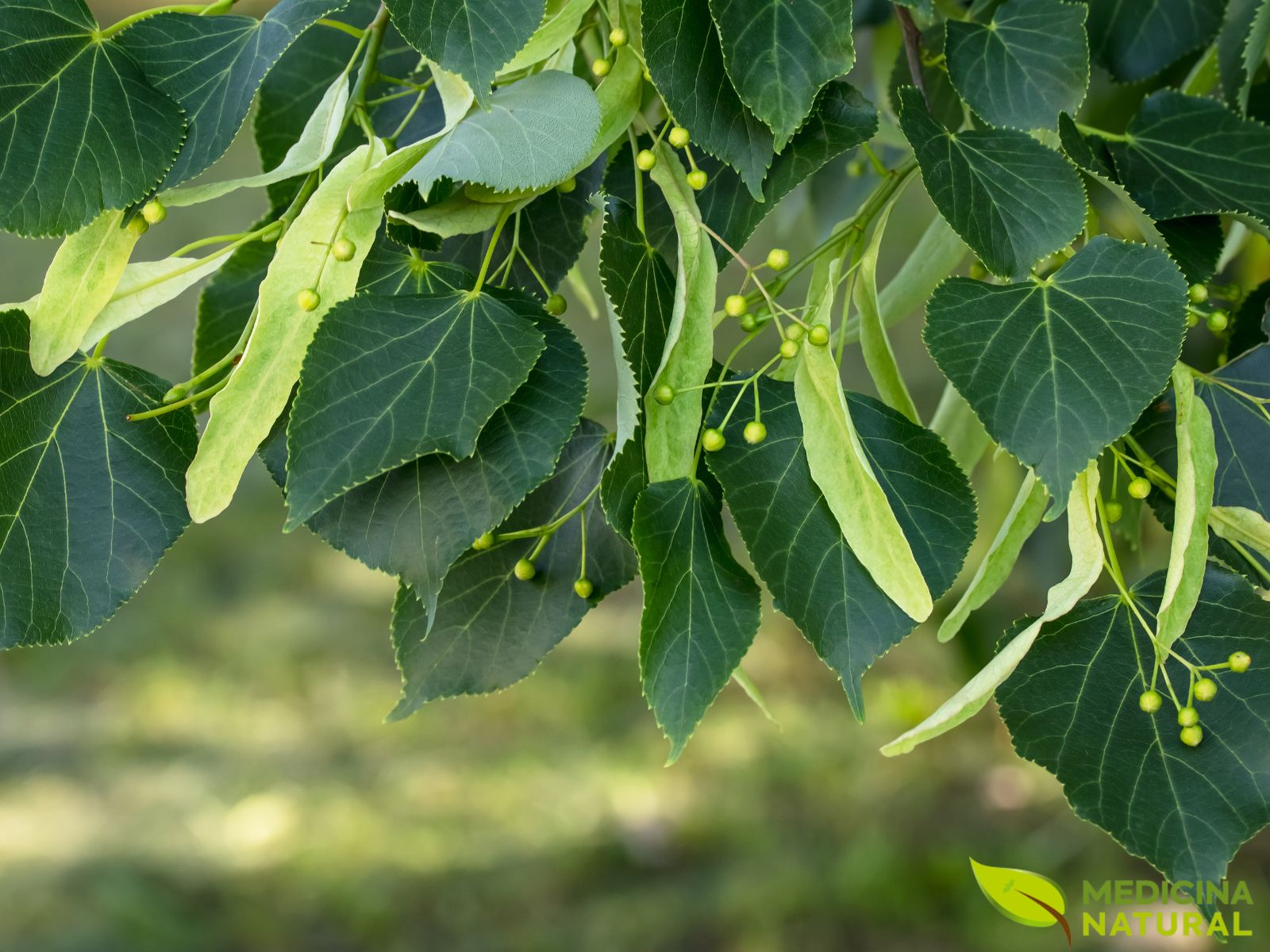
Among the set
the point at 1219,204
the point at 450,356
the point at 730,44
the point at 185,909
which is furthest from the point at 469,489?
the point at 185,909

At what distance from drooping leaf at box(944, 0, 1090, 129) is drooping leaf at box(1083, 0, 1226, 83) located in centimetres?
12

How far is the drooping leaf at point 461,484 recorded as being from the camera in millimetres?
323

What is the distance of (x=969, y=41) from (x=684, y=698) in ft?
0.81

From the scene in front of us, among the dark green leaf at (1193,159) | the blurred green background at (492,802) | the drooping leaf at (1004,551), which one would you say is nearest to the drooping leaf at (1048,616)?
the drooping leaf at (1004,551)

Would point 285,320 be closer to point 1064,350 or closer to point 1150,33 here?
point 1064,350

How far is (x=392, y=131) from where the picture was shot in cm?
46

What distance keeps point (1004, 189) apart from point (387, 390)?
0.20 meters

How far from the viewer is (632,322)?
1.11 ft

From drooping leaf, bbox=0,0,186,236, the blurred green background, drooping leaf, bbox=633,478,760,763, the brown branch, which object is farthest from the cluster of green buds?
the blurred green background

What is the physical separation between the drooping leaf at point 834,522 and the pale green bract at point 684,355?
0.04 ft

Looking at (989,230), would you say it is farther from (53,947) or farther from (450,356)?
(53,947)


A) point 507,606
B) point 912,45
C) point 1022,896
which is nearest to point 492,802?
point 1022,896

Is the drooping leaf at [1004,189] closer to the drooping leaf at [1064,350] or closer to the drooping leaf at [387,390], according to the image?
the drooping leaf at [1064,350]

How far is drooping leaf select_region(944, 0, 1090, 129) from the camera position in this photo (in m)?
0.38
